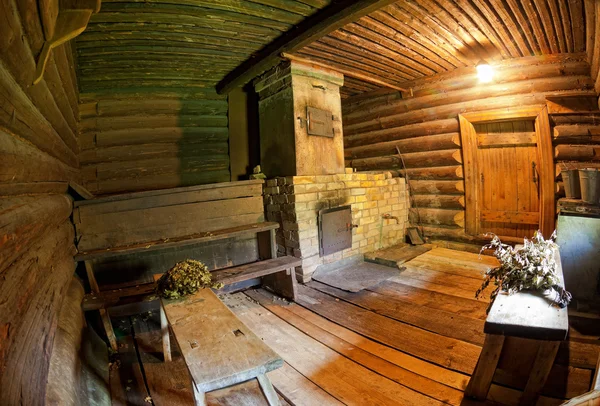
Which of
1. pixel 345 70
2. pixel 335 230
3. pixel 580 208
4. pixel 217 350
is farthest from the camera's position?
pixel 345 70

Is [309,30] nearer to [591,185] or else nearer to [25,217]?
[25,217]

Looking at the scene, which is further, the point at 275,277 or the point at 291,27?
the point at 275,277

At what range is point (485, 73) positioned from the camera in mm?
5715

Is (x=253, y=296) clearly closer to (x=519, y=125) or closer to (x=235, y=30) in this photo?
(x=235, y=30)

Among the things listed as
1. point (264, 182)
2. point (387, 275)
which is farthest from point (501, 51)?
point (264, 182)

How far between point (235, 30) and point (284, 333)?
398cm

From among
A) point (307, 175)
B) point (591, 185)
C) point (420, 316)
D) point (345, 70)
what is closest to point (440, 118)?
point (345, 70)


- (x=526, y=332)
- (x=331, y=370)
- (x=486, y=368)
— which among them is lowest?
(x=331, y=370)

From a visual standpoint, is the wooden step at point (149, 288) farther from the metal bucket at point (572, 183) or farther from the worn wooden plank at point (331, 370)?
the metal bucket at point (572, 183)

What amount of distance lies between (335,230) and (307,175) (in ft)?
3.59

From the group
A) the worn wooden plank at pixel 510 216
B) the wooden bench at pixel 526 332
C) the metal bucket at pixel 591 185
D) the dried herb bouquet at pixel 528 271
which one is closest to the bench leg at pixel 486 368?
the wooden bench at pixel 526 332

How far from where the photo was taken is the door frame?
5.28m

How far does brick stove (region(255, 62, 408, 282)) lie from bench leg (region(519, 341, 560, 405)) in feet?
10.5

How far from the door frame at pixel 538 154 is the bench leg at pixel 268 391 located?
578 cm
